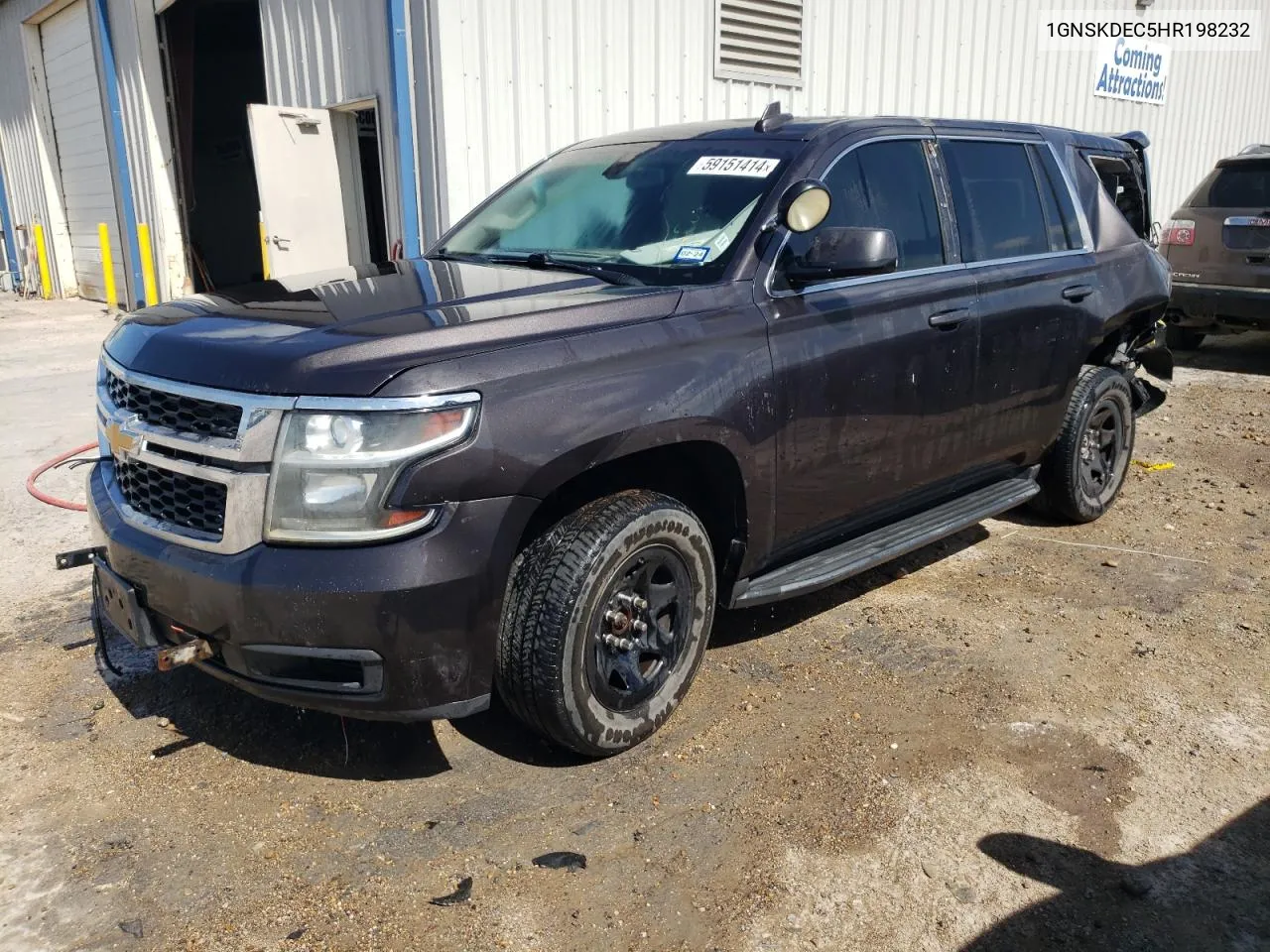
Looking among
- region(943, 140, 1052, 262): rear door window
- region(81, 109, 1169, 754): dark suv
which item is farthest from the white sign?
region(81, 109, 1169, 754): dark suv

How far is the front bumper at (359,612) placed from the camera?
2.47 meters

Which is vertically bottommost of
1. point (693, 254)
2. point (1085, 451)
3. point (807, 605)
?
point (807, 605)

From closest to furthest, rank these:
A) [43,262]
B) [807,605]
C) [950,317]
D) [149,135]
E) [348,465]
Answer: [348,465]
[950,317]
[807,605]
[149,135]
[43,262]

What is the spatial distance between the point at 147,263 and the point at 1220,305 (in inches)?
460

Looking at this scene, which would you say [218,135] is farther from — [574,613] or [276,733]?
[574,613]

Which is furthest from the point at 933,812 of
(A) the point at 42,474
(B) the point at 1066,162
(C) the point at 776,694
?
(A) the point at 42,474

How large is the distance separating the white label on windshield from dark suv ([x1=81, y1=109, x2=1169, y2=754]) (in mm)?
33

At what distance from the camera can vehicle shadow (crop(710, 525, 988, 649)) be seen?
4.05 m

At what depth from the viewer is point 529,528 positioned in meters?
2.91

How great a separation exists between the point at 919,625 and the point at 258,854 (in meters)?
2.61

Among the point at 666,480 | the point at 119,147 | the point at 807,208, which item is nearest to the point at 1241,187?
the point at 807,208

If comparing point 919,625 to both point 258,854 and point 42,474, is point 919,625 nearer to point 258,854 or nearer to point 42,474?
point 258,854

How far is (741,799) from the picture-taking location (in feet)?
9.57

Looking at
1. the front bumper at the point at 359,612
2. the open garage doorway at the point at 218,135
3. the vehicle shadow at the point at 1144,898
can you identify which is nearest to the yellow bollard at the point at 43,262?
the open garage doorway at the point at 218,135
